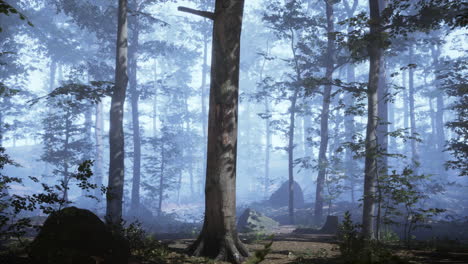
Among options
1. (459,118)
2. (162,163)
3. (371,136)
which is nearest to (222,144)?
(371,136)

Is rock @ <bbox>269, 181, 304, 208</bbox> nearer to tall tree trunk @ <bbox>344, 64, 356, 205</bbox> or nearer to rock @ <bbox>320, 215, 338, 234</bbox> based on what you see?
tall tree trunk @ <bbox>344, 64, 356, 205</bbox>

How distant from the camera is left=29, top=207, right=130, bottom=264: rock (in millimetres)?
4616

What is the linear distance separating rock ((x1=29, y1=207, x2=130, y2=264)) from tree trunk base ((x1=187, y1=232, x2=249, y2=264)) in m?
1.59

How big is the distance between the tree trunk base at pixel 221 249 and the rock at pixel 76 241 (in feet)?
5.21

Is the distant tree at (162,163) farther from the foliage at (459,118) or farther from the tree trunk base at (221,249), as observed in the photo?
the tree trunk base at (221,249)

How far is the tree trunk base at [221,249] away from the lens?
20.6ft

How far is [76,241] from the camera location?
510 centimetres

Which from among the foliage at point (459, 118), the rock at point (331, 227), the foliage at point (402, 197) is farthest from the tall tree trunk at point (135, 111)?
the foliage at point (459, 118)

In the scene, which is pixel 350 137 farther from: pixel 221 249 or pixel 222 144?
pixel 221 249

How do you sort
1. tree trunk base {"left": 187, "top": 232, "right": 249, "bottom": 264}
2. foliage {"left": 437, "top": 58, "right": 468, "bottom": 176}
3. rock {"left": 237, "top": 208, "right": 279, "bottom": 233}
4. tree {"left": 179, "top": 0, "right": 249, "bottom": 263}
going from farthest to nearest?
1. rock {"left": 237, "top": 208, "right": 279, "bottom": 233}
2. foliage {"left": 437, "top": 58, "right": 468, "bottom": 176}
3. tree {"left": 179, "top": 0, "right": 249, "bottom": 263}
4. tree trunk base {"left": 187, "top": 232, "right": 249, "bottom": 264}

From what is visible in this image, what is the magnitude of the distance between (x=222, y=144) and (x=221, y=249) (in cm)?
216

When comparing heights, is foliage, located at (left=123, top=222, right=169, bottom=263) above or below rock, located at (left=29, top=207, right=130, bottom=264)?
below

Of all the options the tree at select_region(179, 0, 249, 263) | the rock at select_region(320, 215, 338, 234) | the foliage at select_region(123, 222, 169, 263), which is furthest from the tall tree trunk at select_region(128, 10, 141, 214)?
the tree at select_region(179, 0, 249, 263)

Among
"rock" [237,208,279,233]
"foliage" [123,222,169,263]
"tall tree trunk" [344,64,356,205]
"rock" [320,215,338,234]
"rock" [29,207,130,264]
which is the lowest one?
"rock" [237,208,279,233]
